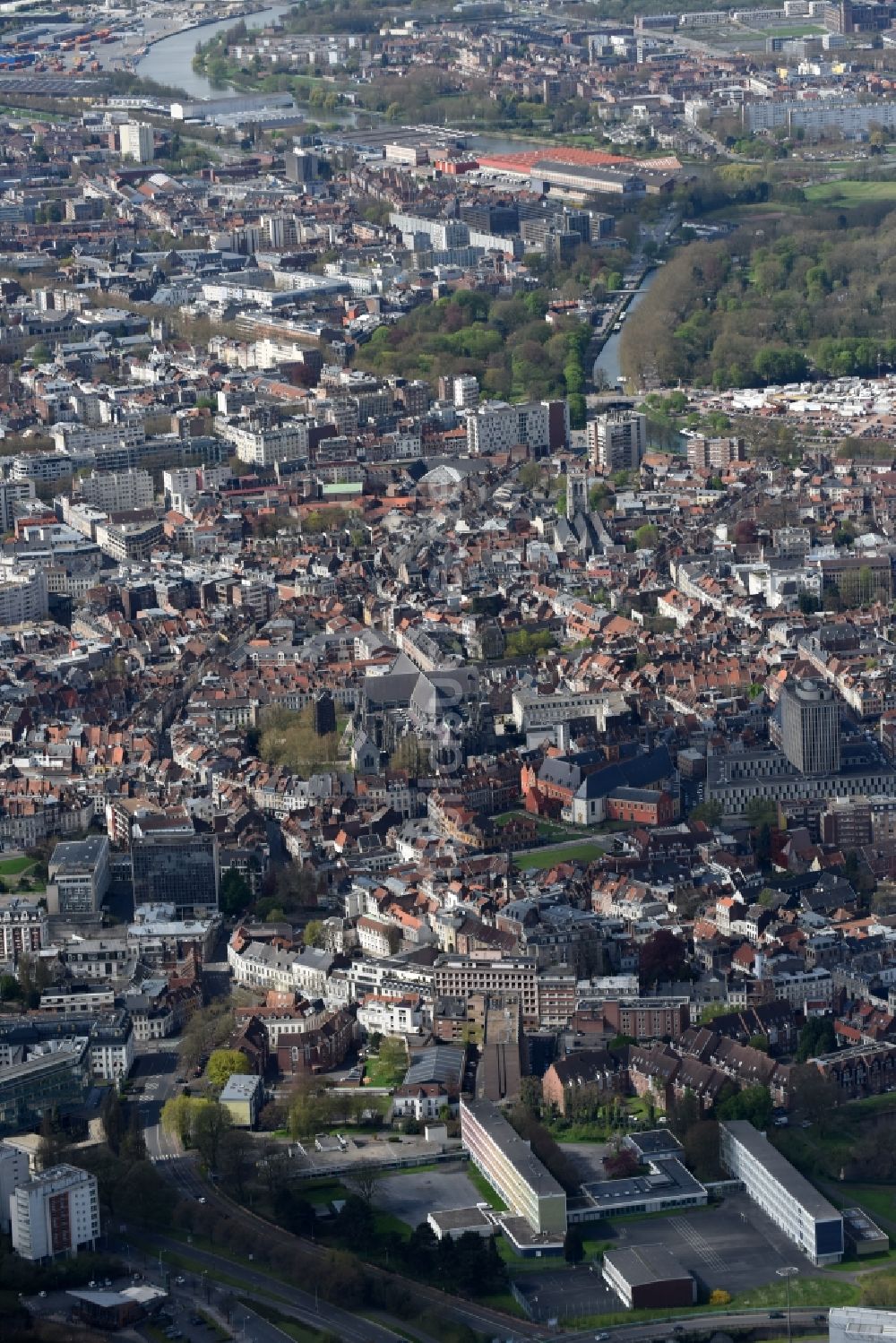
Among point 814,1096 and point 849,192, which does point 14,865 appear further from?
point 849,192

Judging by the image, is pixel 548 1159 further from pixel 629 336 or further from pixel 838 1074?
pixel 629 336

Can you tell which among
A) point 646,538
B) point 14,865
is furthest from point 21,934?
point 646,538

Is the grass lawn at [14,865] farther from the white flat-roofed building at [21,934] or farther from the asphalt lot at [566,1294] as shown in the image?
the asphalt lot at [566,1294]

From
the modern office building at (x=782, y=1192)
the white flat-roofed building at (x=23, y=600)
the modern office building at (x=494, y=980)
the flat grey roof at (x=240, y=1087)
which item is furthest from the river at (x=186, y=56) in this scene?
the modern office building at (x=782, y=1192)

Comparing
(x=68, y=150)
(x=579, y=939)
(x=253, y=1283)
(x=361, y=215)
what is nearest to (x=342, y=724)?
(x=579, y=939)

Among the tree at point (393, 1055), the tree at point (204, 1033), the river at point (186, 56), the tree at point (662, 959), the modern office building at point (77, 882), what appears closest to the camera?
the tree at point (393, 1055)

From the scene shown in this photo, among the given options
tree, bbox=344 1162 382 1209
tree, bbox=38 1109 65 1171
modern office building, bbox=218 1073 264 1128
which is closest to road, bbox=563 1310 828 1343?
tree, bbox=344 1162 382 1209
